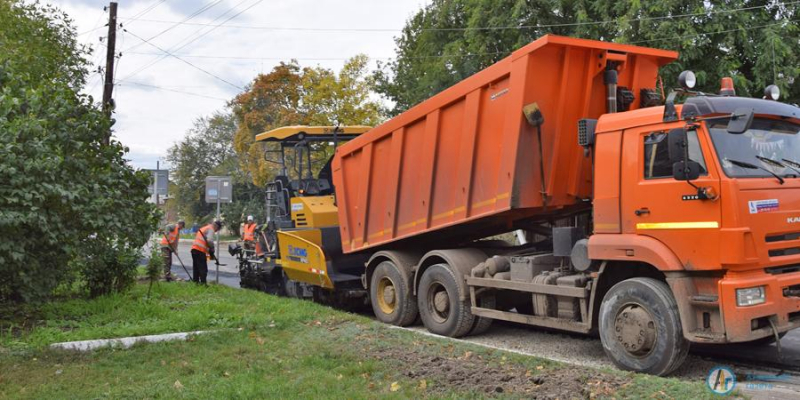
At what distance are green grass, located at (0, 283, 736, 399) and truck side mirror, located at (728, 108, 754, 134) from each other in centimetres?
214

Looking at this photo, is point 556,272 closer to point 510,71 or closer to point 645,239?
point 645,239

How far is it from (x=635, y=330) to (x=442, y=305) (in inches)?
116

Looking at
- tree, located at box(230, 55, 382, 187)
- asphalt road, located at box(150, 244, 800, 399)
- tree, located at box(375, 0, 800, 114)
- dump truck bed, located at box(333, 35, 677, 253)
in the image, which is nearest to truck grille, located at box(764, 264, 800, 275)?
asphalt road, located at box(150, 244, 800, 399)

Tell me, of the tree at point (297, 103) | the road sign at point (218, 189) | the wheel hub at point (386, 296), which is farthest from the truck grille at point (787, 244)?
the tree at point (297, 103)

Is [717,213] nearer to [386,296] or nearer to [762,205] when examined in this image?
[762,205]

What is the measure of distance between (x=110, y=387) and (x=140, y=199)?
16.7ft

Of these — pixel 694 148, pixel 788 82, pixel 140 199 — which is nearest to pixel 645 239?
pixel 694 148

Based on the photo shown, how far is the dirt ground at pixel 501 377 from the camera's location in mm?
5172

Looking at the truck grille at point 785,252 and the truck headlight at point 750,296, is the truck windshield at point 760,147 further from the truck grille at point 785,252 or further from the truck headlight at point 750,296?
the truck headlight at point 750,296

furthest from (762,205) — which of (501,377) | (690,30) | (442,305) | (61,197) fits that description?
(690,30)

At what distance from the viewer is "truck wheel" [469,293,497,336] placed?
26.2ft

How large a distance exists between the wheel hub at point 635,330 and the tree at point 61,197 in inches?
246

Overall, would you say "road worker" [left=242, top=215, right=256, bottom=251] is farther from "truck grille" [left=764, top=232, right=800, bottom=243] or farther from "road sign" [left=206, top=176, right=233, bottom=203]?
"truck grille" [left=764, top=232, right=800, bottom=243]

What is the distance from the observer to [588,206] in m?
7.40
